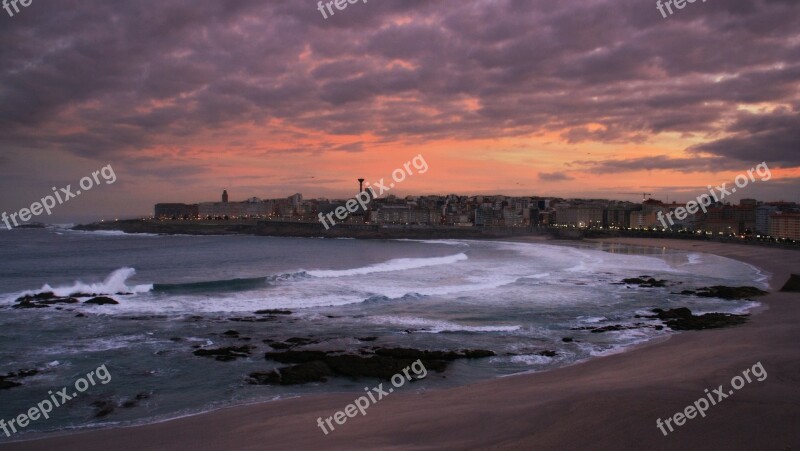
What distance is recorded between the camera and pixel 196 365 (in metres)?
12.5

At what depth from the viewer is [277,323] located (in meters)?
17.8

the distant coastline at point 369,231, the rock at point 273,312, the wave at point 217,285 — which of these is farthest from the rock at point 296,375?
the distant coastline at point 369,231

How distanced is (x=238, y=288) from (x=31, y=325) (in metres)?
10.7

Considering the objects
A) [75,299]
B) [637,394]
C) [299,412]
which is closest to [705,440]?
[637,394]

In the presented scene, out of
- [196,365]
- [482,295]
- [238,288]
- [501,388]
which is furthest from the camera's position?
[238,288]

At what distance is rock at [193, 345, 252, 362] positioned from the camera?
13.1 meters

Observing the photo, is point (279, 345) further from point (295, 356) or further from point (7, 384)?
point (7, 384)

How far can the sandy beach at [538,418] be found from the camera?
6938 millimetres

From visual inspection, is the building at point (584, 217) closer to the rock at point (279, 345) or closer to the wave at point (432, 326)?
the wave at point (432, 326)

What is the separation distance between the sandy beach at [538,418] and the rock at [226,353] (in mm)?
3751

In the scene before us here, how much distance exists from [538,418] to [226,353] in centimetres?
846

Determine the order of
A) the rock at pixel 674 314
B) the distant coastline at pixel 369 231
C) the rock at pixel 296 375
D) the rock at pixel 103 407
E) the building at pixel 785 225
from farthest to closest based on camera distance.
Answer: the distant coastline at pixel 369 231 < the building at pixel 785 225 < the rock at pixel 674 314 < the rock at pixel 296 375 < the rock at pixel 103 407

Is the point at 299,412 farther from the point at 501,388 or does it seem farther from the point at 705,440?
the point at 705,440

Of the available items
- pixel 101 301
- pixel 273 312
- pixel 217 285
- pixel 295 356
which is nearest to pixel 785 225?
pixel 217 285
